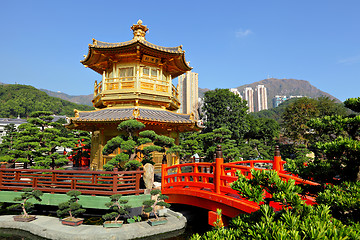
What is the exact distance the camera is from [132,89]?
540 inches

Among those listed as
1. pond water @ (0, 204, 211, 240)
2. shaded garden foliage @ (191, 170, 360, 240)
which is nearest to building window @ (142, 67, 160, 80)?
pond water @ (0, 204, 211, 240)

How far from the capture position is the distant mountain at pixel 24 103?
271 ft

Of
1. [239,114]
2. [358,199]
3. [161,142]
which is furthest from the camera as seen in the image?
[239,114]

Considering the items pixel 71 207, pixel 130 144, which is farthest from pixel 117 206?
pixel 130 144

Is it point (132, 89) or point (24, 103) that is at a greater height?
point (24, 103)

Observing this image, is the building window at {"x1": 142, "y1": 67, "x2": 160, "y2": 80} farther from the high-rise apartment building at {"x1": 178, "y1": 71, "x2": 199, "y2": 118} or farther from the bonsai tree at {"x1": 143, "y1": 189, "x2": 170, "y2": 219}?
the high-rise apartment building at {"x1": 178, "y1": 71, "x2": 199, "y2": 118}

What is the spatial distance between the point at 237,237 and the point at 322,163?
1.97 metres

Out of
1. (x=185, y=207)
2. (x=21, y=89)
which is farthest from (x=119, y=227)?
(x=21, y=89)

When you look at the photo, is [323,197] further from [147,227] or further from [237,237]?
[147,227]

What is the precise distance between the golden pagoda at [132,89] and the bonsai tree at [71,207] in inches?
178

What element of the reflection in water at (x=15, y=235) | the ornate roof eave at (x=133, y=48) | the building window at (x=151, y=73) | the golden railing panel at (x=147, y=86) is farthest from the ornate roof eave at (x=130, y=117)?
the reflection in water at (x=15, y=235)

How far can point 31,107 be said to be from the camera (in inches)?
3465

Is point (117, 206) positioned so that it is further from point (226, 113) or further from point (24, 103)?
point (24, 103)

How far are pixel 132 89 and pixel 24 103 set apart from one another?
96596 millimetres
